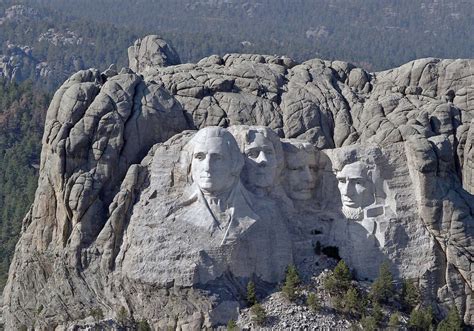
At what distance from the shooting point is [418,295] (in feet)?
145

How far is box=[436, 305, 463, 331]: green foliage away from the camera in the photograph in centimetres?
4344

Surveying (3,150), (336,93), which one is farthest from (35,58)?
(336,93)

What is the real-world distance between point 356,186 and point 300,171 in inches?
82.3

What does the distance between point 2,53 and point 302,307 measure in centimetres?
14711

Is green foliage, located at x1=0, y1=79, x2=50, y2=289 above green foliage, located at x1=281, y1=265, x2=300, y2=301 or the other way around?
the other way around

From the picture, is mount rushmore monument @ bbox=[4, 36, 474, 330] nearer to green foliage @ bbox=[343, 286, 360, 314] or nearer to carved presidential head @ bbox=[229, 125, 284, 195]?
carved presidential head @ bbox=[229, 125, 284, 195]

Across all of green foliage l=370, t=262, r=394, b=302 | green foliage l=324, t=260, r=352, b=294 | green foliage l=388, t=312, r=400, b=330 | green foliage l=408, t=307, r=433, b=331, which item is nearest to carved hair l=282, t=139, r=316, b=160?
green foliage l=324, t=260, r=352, b=294

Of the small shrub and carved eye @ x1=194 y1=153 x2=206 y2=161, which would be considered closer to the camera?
the small shrub

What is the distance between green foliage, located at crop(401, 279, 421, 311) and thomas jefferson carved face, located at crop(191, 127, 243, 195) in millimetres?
6906

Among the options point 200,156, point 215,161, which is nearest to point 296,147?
point 215,161

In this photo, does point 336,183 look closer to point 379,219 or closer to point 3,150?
point 379,219

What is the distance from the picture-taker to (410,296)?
4409cm

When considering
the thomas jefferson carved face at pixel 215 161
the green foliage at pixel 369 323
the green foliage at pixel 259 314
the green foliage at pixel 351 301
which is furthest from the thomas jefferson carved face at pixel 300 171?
the green foliage at pixel 369 323

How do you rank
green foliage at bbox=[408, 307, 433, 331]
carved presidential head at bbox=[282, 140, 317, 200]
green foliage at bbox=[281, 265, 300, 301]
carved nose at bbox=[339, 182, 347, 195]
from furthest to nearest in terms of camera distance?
carved presidential head at bbox=[282, 140, 317, 200] < carved nose at bbox=[339, 182, 347, 195] < green foliage at bbox=[408, 307, 433, 331] < green foliage at bbox=[281, 265, 300, 301]
